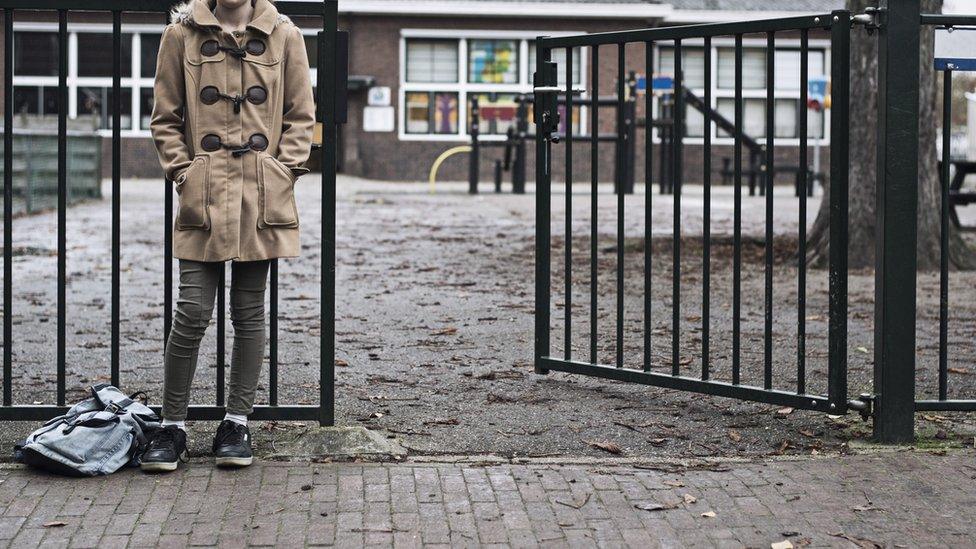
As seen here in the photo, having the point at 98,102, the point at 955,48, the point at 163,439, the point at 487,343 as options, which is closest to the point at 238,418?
the point at 163,439

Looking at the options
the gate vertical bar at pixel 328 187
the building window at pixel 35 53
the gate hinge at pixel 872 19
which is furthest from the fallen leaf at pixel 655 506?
the building window at pixel 35 53

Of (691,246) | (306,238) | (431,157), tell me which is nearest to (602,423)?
(691,246)

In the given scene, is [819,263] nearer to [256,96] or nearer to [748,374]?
[748,374]

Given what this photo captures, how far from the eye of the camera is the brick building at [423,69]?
30625mm

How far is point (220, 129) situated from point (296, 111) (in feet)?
0.93

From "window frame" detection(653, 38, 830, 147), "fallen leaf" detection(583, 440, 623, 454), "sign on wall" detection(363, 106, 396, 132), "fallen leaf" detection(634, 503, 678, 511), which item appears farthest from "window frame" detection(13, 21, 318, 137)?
"fallen leaf" detection(634, 503, 678, 511)

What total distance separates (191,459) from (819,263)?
724 centimetres

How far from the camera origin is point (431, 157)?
31250mm

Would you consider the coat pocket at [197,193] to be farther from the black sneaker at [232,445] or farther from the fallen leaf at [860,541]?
the fallen leaf at [860,541]

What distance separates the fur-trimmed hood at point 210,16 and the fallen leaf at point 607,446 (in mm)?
1868

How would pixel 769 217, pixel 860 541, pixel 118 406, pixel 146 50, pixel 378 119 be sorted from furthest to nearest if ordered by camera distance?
pixel 146 50 → pixel 378 119 → pixel 769 217 → pixel 118 406 → pixel 860 541

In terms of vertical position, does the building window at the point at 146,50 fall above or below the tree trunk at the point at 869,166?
above

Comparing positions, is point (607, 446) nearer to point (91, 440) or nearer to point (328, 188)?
point (328, 188)

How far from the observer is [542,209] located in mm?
6062
